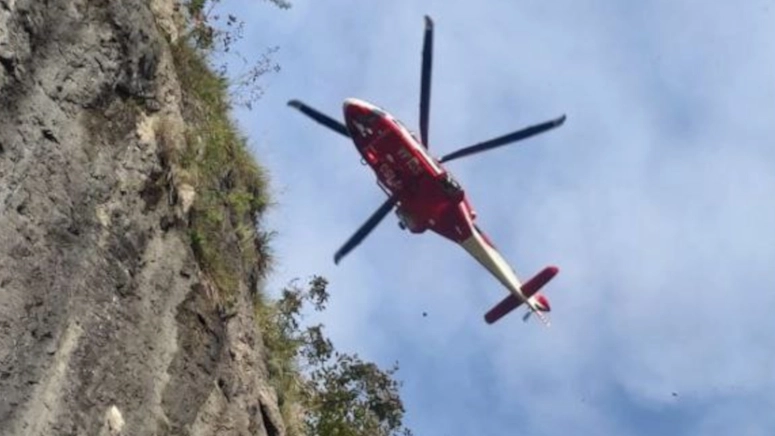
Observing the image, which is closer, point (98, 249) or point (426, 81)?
point (98, 249)

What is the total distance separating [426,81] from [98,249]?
915 centimetres

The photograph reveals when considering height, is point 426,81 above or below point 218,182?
above

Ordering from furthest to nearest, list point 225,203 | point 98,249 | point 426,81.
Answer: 1. point 426,81
2. point 225,203
3. point 98,249

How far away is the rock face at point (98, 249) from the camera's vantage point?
10109 mm

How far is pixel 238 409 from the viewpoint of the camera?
1375 cm

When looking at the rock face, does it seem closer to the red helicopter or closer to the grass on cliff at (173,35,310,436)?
the grass on cliff at (173,35,310,436)

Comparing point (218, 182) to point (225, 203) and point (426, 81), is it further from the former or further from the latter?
point (426, 81)

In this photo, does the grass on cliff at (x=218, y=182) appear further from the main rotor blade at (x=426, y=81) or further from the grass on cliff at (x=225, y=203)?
the main rotor blade at (x=426, y=81)

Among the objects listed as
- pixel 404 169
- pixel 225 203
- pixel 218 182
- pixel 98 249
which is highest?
pixel 404 169

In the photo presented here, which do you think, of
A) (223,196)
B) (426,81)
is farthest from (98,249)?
(426,81)

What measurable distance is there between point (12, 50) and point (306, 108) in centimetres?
1124

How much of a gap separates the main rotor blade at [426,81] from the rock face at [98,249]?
235 inches

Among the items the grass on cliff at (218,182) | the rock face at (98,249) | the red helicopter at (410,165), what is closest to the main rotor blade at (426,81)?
the red helicopter at (410,165)

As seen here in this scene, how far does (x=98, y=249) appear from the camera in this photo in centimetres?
1138
